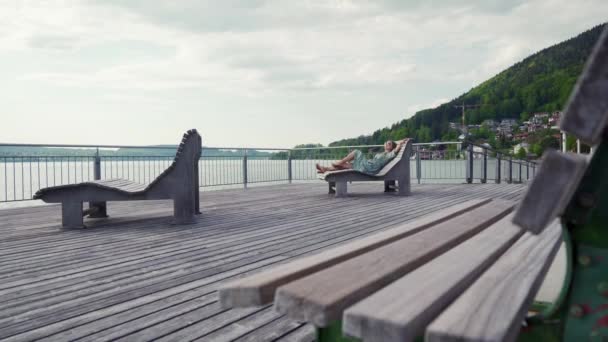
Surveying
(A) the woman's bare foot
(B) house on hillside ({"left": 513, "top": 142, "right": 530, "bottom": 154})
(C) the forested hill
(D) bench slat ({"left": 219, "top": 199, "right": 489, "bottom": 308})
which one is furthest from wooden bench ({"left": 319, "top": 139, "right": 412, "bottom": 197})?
(C) the forested hill

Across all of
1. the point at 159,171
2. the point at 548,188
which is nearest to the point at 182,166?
the point at 548,188

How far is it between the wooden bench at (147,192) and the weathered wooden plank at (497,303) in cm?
396

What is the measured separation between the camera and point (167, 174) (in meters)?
4.57

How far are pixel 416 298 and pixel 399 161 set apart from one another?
278 inches

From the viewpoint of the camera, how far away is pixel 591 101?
0.58 meters

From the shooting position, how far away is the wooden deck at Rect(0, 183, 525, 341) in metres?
1.86

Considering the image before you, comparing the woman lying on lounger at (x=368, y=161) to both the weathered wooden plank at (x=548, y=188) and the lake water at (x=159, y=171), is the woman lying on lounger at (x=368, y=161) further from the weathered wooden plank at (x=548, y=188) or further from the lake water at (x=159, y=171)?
the weathered wooden plank at (x=548, y=188)

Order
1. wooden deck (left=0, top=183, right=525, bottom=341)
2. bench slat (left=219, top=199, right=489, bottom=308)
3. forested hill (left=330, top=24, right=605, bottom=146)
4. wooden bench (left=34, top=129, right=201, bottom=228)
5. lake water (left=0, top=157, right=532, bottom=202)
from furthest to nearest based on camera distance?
forested hill (left=330, top=24, right=605, bottom=146)
lake water (left=0, top=157, right=532, bottom=202)
wooden bench (left=34, top=129, right=201, bottom=228)
wooden deck (left=0, top=183, right=525, bottom=341)
bench slat (left=219, top=199, right=489, bottom=308)

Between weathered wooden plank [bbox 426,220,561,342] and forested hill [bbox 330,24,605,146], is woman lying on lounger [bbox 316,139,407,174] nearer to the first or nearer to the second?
weathered wooden plank [bbox 426,220,561,342]

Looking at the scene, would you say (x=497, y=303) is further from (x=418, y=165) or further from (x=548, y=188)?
(x=418, y=165)

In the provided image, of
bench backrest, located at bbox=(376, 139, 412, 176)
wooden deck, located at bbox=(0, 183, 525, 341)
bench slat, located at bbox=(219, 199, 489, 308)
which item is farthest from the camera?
bench backrest, located at bbox=(376, 139, 412, 176)

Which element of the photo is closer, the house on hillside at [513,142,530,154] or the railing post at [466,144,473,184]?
the railing post at [466,144,473,184]

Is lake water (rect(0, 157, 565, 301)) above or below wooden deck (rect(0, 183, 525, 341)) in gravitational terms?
above

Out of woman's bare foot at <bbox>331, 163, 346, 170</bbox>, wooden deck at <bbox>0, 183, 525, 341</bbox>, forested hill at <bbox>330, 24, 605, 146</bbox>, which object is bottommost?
wooden deck at <bbox>0, 183, 525, 341</bbox>
